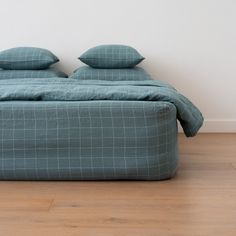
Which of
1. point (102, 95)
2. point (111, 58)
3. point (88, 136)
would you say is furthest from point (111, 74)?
point (88, 136)

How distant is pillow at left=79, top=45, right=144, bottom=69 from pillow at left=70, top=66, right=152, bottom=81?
1.7 inches

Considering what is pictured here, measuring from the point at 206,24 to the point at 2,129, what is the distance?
2090 mm

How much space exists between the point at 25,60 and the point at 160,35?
121 centimetres

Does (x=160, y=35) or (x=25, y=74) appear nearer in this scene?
(x=25, y=74)

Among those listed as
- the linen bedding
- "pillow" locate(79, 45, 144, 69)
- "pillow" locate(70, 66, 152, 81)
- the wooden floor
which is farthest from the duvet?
"pillow" locate(79, 45, 144, 69)

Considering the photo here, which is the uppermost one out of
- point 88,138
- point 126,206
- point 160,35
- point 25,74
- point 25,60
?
point 160,35

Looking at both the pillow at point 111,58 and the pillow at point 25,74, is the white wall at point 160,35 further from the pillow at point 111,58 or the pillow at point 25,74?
the pillow at point 25,74

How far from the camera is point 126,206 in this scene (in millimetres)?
1377

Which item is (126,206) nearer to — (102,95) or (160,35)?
(102,95)

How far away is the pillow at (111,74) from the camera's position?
264 cm

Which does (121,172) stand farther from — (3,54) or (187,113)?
(3,54)

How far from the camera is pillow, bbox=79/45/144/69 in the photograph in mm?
2725

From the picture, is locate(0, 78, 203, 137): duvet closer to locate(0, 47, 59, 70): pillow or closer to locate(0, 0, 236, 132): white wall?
locate(0, 47, 59, 70): pillow

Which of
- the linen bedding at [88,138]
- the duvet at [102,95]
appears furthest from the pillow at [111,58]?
the linen bedding at [88,138]
